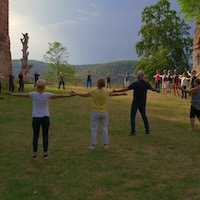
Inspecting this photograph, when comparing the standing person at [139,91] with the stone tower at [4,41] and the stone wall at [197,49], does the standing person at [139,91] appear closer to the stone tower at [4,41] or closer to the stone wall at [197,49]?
the stone tower at [4,41]

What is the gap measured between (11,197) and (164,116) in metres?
10.1

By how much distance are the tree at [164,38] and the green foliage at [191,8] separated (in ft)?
62.6

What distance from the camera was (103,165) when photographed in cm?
706

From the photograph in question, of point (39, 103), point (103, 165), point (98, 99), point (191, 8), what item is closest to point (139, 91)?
point (98, 99)

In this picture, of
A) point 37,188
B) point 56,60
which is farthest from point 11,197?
point 56,60

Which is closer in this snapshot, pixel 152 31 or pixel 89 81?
pixel 89 81

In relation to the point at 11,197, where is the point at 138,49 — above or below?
above

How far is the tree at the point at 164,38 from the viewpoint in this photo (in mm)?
48625

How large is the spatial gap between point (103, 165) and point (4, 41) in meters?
19.7

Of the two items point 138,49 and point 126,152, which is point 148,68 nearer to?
point 138,49

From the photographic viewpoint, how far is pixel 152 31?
48.9m

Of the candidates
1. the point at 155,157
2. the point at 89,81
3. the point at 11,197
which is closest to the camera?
the point at 11,197

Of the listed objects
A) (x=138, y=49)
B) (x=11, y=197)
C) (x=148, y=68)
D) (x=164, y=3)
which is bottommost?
(x=11, y=197)

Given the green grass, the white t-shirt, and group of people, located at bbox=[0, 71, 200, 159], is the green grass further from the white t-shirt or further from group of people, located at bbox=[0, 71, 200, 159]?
the white t-shirt
